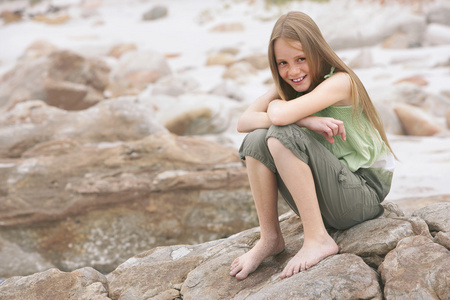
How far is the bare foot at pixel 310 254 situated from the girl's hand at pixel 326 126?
449mm

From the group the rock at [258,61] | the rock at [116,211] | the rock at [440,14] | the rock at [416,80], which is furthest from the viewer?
the rock at [440,14]

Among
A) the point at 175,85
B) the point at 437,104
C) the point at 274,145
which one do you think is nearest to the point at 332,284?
the point at 274,145

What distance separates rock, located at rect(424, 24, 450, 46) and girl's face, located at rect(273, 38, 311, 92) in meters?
9.71

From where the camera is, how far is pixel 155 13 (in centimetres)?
1606

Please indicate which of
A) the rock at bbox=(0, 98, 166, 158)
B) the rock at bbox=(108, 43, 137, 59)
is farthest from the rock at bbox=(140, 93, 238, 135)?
the rock at bbox=(108, 43, 137, 59)

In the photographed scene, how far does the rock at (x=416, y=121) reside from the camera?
22.4ft

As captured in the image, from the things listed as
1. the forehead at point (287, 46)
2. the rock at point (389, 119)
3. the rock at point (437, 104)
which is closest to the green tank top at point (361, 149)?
the forehead at point (287, 46)

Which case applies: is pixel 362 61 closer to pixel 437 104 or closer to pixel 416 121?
pixel 437 104

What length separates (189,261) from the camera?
8.54 feet

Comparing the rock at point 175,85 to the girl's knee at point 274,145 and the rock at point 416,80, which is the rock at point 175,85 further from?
the girl's knee at point 274,145

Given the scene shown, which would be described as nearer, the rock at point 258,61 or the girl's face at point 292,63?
the girl's face at point 292,63

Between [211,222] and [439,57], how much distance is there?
A: 25.0ft

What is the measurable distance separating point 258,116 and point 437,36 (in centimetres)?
994

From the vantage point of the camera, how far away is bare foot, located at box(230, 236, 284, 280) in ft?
7.43
